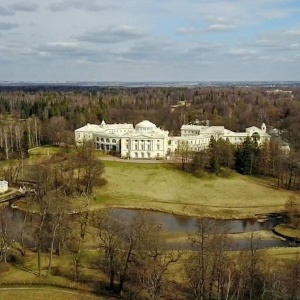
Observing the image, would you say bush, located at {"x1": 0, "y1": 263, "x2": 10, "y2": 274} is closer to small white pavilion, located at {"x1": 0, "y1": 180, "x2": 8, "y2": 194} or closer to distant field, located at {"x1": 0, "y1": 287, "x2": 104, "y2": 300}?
distant field, located at {"x1": 0, "y1": 287, "x2": 104, "y2": 300}

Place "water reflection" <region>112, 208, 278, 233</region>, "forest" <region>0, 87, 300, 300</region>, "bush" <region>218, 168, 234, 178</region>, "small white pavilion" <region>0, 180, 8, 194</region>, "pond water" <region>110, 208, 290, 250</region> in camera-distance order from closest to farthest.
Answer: "forest" <region>0, 87, 300, 300</region>, "pond water" <region>110, 208, 290, 250</region>, "water reflection" <region>112, 208, 278, 233</region>, "small white pavilion" <region>0, 180, 8, 194</region>, "bush" <region>218, 168, 234, 178</region>

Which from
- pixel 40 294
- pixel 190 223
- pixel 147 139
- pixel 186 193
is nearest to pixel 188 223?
pixel 190 223

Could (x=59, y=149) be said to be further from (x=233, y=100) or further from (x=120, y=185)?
(x=233, y=100)

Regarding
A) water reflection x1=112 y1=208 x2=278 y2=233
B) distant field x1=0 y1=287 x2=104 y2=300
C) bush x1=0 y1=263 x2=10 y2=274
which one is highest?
bush x1=0 y1=263 x2=10 y2=274

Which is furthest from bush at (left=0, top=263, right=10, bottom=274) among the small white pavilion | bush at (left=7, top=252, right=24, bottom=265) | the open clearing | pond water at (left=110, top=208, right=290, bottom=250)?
the small white pavilion

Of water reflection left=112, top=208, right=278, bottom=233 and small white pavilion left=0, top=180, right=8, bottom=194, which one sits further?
small white pavilion left=0, top=180, right=8, bottom=194

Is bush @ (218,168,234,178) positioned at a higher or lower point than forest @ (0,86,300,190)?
lower

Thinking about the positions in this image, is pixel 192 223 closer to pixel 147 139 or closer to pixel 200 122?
pixel 147 139

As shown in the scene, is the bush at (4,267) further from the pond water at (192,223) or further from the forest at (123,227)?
the pond water at (192,223)
